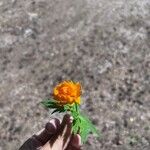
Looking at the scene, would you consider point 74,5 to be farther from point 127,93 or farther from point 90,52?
point 127,93

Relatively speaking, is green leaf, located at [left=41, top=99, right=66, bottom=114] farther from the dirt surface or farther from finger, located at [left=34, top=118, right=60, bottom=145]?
the dirt surface

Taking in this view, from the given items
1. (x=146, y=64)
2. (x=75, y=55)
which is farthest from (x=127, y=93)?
(x=75, y=55)

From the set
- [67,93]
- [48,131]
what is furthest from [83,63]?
[67,93]

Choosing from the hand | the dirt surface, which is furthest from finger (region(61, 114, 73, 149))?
→ the dirt surface

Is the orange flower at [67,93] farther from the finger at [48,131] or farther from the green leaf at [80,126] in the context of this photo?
the finger at [48,131]

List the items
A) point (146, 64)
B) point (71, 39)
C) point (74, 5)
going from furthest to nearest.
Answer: point (74, 5)
point (71, 39)
point (146, 64)

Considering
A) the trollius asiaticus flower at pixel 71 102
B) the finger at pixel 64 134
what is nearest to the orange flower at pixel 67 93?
the trollius asiaticus flower at pixel 71 102

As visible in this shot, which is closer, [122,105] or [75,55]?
[122,105]
